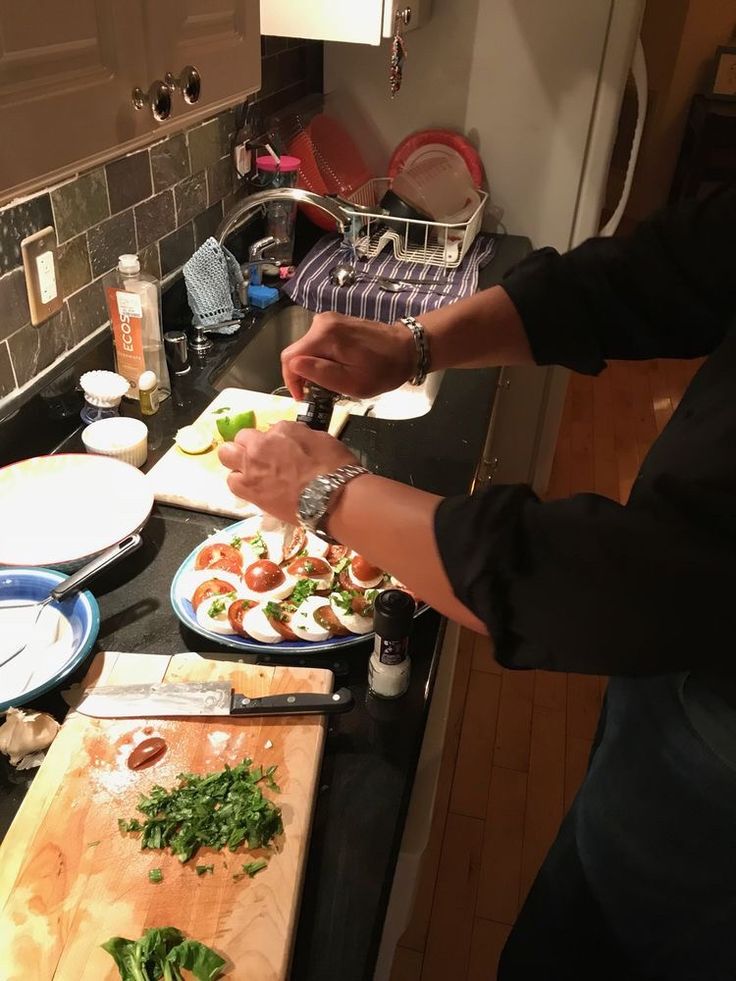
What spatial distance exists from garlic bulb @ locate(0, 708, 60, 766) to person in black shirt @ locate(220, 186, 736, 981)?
0.33m

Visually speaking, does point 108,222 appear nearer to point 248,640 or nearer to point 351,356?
point 351,356

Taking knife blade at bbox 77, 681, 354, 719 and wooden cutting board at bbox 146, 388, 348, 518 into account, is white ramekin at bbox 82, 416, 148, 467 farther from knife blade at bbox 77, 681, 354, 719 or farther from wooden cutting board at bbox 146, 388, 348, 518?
knife blade at bbox 77, 681, 354, 719

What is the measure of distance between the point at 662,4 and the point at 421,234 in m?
3.55

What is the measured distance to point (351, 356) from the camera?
104 centimetres

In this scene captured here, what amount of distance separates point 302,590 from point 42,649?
0.33 metres

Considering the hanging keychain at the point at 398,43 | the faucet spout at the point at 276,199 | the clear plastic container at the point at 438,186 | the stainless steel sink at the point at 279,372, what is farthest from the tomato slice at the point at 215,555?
the clear plastic container at the point at 438,186

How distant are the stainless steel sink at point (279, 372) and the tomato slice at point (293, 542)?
2.10 ft

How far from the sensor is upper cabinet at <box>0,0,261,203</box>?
0.67m

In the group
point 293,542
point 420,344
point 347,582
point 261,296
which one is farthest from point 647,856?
point 261,296

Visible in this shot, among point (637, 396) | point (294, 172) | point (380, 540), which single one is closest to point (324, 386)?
point (380, 540)

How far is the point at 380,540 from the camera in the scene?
0.72m

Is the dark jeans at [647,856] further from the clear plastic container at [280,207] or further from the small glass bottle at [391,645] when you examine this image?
the clear plastic container at [280,207]

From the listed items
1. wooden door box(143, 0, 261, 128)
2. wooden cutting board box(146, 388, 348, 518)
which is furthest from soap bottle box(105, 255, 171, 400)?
wooden door box(143, 0, 261, 128)

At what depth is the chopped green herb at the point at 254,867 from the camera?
737 mm
